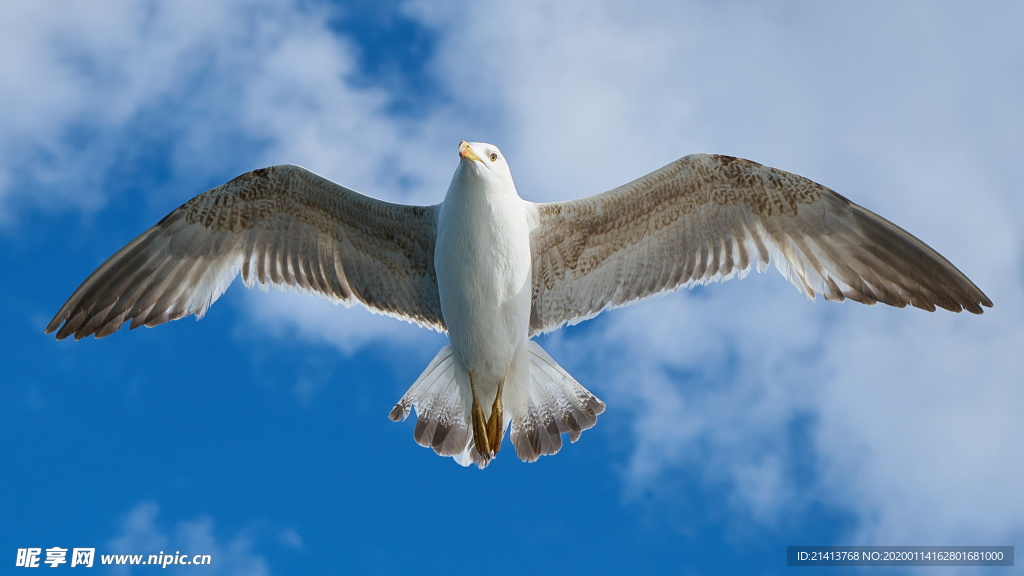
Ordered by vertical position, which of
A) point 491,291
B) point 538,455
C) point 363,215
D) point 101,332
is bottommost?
point 538,455

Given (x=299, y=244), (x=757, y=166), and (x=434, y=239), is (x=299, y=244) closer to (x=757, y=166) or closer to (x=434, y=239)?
(x=434, y=239)

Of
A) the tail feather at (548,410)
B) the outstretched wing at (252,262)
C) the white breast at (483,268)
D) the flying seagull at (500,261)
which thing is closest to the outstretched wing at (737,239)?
the flying seagull at (500,261)

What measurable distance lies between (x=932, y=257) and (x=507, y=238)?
11.4 feet

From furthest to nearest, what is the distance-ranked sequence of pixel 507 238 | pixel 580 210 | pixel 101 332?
pixel 101 332
pixel 580 210
pixel 507 238

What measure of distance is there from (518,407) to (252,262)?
2724 mm

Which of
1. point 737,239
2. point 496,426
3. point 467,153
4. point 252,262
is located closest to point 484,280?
point 467,153

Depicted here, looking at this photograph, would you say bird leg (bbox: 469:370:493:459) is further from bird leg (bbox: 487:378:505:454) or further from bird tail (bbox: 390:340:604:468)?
bird tail (bbox: 390:340:604:468)

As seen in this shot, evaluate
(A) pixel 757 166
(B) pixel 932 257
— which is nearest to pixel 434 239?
(A) pixel 757 166

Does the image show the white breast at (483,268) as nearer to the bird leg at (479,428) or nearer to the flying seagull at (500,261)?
the flying seagull at (500,261)

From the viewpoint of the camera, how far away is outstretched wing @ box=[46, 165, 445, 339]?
277 inches

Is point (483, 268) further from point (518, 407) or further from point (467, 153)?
point (518, 407)

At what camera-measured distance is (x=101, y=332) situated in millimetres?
7145

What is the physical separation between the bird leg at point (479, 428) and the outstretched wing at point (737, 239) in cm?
113

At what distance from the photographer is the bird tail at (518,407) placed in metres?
7.08
